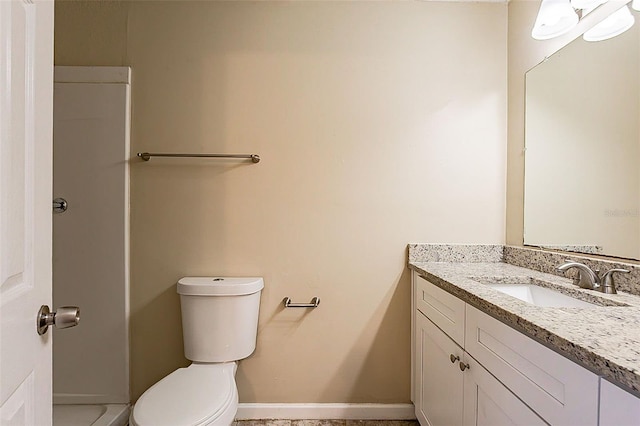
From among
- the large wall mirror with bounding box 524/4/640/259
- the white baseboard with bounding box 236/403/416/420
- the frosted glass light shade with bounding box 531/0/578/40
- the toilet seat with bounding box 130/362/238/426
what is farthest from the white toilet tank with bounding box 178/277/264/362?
the frosted glass light shade with bounding box 531/0/578/40

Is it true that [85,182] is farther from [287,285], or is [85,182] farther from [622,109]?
[622,109]

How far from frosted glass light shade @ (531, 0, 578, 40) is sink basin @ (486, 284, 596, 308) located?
103 cm

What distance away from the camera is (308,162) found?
1.96m

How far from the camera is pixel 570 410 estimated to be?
2.54 feet

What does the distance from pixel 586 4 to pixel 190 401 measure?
6.65ft

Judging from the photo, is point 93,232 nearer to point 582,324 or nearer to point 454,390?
point 454,390

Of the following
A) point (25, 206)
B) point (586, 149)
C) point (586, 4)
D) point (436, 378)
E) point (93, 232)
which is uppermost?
point (586, 4)

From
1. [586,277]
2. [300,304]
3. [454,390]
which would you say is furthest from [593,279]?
[300,304]

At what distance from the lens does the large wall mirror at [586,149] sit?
126cm

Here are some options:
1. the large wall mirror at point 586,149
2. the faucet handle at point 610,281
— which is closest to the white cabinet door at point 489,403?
the faucet handle at point 610,281

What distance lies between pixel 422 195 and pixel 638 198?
2.94ft

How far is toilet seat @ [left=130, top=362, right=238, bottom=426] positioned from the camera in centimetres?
Result: 127

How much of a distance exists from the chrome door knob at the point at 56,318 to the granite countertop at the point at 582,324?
95 cm

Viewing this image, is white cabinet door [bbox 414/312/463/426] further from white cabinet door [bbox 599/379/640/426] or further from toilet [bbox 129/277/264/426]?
toilet [bbox 129/277/264/426]
